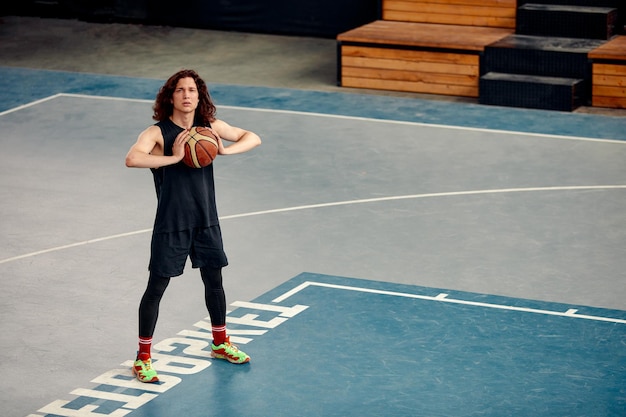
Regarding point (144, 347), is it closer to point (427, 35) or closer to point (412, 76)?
point (412, 76)

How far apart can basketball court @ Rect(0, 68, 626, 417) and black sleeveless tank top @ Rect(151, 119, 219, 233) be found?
3.08 ft

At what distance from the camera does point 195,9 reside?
63.1 feet

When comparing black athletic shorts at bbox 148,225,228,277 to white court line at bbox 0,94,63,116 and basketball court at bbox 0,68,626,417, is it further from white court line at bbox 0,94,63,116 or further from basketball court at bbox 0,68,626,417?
white court line at bbox 0,94,63,116

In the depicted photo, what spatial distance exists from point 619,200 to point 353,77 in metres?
5.16

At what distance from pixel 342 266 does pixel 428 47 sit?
19.6 ft

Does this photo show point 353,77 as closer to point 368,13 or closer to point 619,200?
point 368,13

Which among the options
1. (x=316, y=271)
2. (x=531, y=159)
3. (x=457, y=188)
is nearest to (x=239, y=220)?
(x=316, y=271)

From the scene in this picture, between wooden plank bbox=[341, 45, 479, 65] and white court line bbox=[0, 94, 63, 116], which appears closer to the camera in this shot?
white court line bbox=[0, 94, 63, 116]

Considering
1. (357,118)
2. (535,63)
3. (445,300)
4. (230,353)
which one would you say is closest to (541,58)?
(535,63)

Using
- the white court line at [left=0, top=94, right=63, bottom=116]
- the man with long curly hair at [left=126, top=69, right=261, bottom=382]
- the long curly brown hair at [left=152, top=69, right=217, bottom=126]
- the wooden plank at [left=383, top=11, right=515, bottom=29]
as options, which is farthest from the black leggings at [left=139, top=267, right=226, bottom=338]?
the wooden plank at [left=383, top=11, right=515, bottom=29]

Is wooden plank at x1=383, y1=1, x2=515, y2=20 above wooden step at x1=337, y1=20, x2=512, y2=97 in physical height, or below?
above

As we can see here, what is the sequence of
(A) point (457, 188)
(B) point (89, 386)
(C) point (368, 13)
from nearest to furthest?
(B) point (89, 386) → (A) point (457, 188) → (C) point (368, 13)

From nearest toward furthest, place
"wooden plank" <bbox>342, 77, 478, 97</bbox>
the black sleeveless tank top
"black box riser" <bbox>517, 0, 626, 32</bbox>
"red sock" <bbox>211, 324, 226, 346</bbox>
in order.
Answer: the black sleeveless tank top < "red sock" <bbox>211, 324, 226, 346</bbox> < "wooden plank" <bbox>342, 77, 478, 97</bbox> < "black box riser" <bbox>517, 0, 626, 32</bbox>

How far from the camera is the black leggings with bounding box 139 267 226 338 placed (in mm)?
7734
